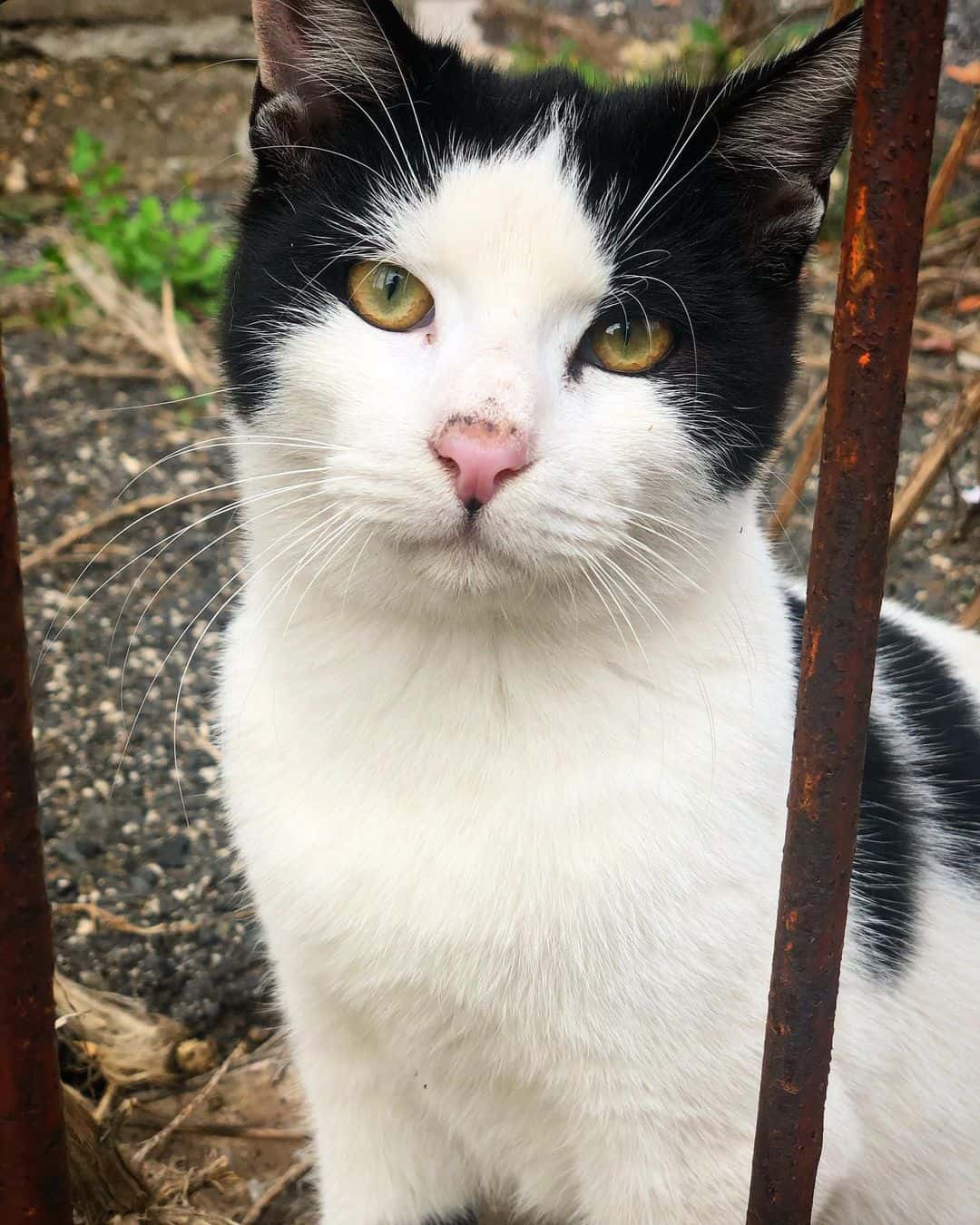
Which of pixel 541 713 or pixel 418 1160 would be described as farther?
pixel 418 1160

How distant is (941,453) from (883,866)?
85 centimetres

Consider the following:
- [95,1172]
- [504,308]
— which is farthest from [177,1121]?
[504,308]

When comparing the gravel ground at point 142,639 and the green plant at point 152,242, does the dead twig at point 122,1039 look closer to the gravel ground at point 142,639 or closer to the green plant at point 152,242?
the gravel ground at point 142,639

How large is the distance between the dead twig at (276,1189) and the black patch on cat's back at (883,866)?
864mm

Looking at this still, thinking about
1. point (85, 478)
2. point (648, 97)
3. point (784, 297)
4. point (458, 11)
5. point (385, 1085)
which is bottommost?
point (385, 1085)

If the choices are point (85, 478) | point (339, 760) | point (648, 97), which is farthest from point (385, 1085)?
point (85, 478)

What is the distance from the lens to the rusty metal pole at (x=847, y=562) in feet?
2.32

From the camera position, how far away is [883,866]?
55.4 inches

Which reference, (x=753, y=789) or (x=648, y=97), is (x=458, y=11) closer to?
(x=648, y=97)

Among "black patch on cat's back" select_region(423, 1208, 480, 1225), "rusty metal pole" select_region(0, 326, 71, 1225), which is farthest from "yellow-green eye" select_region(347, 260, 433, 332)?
"black patch on cat's back" select_region(423, 1208, 480, 1225)

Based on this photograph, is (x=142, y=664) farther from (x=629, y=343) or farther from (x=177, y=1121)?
(x=629, y=343)

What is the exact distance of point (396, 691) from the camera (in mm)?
1271

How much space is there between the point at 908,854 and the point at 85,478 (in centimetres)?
214

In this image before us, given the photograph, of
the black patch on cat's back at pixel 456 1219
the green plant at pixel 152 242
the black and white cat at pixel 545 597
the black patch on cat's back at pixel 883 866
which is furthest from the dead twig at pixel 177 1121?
the green plant at pixel 152 242
